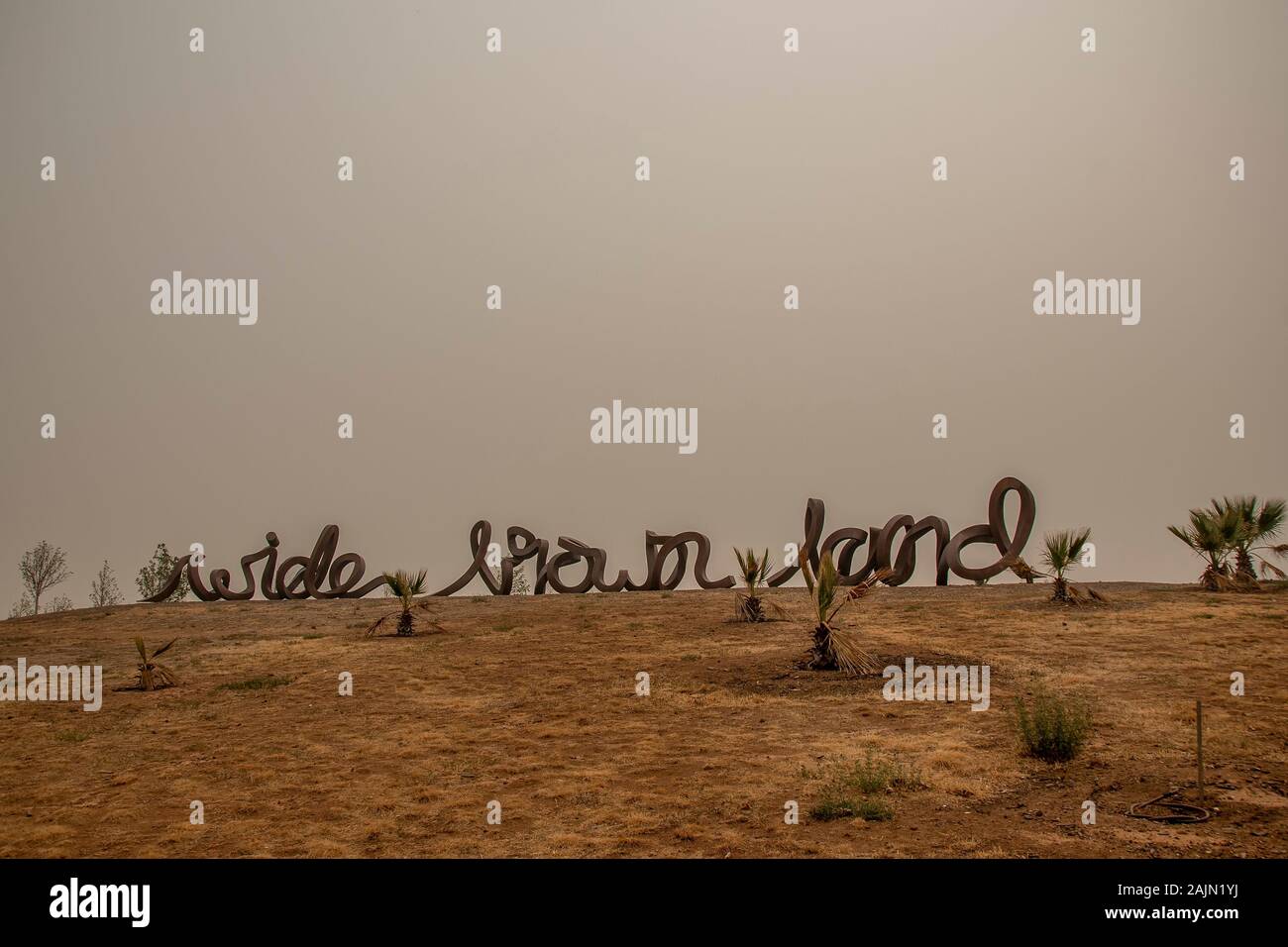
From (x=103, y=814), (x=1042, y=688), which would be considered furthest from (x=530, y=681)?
(x=1042, y=688)

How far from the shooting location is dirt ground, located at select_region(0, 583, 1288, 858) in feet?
31.8

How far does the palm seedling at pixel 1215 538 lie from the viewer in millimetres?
23328

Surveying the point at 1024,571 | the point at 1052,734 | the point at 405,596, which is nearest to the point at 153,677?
the point at 405,596

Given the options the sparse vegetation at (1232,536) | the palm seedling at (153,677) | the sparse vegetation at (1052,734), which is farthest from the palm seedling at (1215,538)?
the palm seedling at (153,677)

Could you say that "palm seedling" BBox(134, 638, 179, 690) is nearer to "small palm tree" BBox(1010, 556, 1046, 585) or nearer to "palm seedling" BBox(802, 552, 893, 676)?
"palm seedling" BBox(802, 552, 893, 676)

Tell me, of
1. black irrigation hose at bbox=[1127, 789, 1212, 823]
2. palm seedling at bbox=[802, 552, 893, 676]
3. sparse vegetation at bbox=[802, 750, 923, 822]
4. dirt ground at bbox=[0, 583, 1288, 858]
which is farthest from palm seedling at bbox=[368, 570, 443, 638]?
black irrigation hose at bbox=[1127, 789, 1212, 823]

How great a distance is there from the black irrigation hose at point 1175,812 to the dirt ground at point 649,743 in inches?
4.4

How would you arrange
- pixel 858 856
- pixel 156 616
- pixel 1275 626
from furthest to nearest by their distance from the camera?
pixel 156 616
pixel 1275 626
pixel 858 856

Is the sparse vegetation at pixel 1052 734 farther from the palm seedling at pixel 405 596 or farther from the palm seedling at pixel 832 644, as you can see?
the palm seedling at pixel 405 596

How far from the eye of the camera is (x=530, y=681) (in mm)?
17031

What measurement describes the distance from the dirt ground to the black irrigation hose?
11 cm

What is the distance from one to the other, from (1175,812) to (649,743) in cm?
610

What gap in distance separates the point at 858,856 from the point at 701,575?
19990mm
